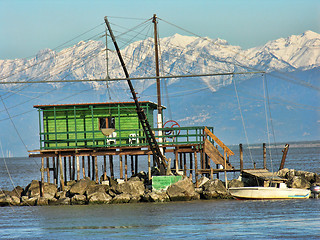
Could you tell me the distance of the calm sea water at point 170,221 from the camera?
29016 mm

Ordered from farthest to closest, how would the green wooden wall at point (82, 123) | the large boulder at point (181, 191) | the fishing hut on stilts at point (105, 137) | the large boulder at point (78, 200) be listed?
the green wooden wall at point (82, 123), the fishing hut on stilts at point (105, 137), the large boulder at point (78, 200), the large boulder at point (181, 191)

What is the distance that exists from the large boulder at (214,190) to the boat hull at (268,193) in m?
0.79

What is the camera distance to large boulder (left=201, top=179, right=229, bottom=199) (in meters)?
40.2

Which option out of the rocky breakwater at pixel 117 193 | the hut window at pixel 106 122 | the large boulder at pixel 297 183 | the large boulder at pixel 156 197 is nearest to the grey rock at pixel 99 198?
the rocky breakwater at pixel 117 193

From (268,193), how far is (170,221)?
31.8 ft

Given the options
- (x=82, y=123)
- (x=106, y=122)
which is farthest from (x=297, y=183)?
(x=82, y=123)

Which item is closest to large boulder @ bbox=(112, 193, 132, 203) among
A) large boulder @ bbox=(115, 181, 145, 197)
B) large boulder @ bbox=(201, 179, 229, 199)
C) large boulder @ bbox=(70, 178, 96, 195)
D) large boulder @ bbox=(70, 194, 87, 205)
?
large boulder @ bbox=(115, 181, 145, 197)

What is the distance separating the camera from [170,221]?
32.5 metres

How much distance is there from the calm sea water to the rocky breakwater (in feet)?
2.78

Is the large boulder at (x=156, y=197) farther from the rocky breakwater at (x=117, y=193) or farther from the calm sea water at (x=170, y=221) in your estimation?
the calm sea water at (x=170, y=221)

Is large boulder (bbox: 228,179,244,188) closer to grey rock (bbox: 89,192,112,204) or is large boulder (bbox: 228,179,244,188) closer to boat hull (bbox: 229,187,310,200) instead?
boat hull (bbox: 229,187,310,200)

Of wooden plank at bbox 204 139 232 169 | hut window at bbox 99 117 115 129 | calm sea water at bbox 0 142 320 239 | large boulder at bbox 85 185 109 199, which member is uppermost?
hut window at bbox 99 117 115 129

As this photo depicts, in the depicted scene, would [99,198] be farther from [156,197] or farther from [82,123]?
[82,123]

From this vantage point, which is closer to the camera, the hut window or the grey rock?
the grey rock
